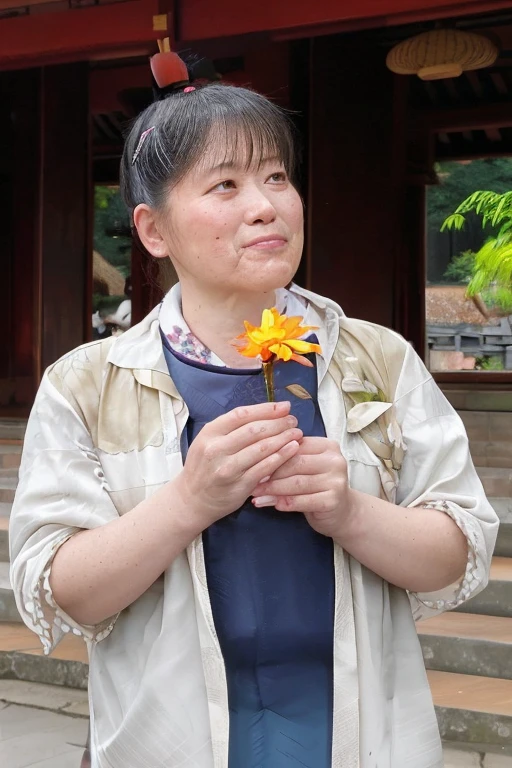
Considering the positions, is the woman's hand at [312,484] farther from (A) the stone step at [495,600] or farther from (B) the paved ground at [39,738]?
(A) the stone step at [495,600]

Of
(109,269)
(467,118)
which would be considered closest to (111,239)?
(109,269)

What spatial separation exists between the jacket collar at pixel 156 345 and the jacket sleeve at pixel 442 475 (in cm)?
11

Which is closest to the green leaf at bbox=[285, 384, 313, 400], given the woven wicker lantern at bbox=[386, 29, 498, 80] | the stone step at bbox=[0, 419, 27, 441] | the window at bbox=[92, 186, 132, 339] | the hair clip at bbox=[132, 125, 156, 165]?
the hair clip at bbox=[132, 125, 156, 165]

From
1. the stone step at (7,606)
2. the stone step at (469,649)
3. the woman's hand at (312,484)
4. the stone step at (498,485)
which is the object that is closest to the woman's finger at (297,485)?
the woman's hand at (312,484)

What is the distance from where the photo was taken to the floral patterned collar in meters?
1.28

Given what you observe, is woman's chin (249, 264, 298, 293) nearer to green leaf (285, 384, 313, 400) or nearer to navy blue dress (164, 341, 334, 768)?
green leaf (285, 384, 313, 400)

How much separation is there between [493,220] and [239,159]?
8352 millimetres

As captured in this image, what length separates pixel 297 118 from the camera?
6.77 m

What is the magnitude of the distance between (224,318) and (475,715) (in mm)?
2458

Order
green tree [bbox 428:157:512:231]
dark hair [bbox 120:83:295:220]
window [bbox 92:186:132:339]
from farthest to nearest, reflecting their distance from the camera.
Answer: window [bbox 92:186:132:339] → green tree [bbox 428:157:512:231] → dark hair [bbox 120:83:295:220]

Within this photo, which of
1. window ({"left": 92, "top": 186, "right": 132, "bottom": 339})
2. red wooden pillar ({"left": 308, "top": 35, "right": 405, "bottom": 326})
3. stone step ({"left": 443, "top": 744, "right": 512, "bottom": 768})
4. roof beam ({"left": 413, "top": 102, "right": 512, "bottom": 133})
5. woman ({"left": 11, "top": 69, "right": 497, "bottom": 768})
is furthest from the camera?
window ({"left": 92, "top": 186, "right": 132, "bottom": 339})

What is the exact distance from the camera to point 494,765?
10.2ft

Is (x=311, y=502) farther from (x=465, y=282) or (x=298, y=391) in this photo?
(x=465, y=282)

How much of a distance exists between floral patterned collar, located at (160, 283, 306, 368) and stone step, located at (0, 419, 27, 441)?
20.8 ft
